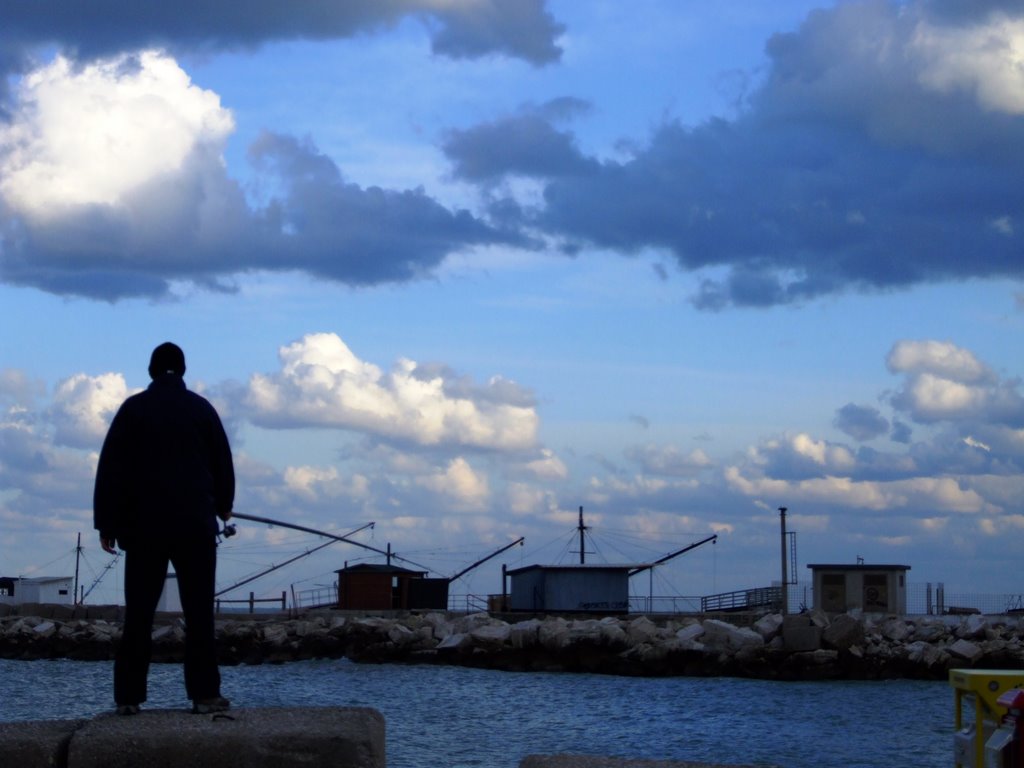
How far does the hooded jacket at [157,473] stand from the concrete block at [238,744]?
2.65 feet

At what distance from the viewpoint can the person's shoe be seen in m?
5.16

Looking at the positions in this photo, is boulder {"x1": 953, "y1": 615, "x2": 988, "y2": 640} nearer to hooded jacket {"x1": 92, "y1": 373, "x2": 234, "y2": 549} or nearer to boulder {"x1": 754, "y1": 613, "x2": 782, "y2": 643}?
boulder {"x1": 754, "y1": 613, "x2": 782, "y2": 643}

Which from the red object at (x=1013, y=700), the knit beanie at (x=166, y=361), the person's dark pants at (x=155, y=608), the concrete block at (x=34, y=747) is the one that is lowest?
the concrete block at (x=34, y=747)

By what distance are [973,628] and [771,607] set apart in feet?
50.4

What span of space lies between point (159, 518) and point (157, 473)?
0.18 metres

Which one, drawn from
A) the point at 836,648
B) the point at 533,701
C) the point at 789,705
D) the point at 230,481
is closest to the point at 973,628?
the point at 836,648

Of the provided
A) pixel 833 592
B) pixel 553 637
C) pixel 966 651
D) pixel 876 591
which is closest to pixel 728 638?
pixel 553 637

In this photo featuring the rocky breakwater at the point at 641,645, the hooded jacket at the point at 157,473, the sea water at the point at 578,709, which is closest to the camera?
A: the hooded jacket at the point at 157,473

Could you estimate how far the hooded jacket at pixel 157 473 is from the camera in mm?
5340

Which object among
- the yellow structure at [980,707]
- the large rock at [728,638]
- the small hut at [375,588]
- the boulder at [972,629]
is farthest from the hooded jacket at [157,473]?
the small hut at [375,588]

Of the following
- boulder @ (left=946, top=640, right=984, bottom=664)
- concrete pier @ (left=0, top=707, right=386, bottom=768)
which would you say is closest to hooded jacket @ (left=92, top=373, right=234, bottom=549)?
concrete pier @ (left=0, top=707, right=386, bottom=768)

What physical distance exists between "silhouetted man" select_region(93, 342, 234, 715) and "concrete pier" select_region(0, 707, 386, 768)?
0.42 meters

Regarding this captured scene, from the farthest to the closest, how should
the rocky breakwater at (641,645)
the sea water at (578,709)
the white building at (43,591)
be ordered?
the white building at (43,591), the rocky breakwater at (641,645), the sea water at (578,709)

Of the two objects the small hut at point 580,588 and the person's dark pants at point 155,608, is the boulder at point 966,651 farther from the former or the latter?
the person's dark pants at point 155,608
